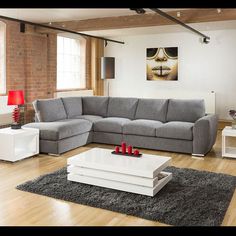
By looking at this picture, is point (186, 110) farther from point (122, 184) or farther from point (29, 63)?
point (29, 63)

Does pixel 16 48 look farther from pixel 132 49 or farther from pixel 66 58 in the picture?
pixel 132 49

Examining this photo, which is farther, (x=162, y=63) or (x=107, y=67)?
(x=162, y=63)

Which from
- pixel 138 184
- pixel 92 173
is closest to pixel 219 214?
pixel 138 184

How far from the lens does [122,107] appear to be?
6.36 metres

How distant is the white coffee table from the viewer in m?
3.20

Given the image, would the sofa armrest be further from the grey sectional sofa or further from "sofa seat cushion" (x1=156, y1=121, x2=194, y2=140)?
"sofa seat cushion" (x1=156, y1=121, x2=194, y2=140)

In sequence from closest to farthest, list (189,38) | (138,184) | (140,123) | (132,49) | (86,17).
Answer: (138,184) → (140,123) → (86,17) → (189,38) → (132,49)

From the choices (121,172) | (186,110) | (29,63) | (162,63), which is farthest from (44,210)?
(162,63)

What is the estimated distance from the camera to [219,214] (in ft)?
9.10

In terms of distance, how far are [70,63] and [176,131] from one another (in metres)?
4.25

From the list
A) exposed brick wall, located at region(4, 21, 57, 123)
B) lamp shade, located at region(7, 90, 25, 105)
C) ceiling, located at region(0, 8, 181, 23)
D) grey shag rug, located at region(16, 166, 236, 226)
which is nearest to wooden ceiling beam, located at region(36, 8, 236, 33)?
ceiling, located at region(0, 8, 181, 23)

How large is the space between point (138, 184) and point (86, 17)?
392 cm

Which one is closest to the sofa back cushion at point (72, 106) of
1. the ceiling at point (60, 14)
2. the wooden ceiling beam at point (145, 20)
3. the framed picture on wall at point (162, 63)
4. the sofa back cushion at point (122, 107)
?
the sofa back cushion at point (122, 107)

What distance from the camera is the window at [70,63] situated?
783cm
